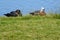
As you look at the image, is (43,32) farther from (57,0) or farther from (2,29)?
(57,0)

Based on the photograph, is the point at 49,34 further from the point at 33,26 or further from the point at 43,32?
the point at 33,26

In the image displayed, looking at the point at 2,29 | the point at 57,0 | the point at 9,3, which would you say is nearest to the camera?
the point at 2,29

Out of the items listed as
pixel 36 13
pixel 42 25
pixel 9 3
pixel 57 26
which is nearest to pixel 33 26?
pixel 42 25

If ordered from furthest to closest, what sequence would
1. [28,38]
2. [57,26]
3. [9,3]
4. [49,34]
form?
1. [9,3]
2. [57,26]
3. [49,34]
4. [28,38]

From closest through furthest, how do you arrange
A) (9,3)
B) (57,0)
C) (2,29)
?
(2,29) < (57,0) < (9,3)

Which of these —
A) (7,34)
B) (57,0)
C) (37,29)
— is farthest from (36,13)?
(7,34)

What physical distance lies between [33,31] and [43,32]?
223 mm

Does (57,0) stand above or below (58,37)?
above

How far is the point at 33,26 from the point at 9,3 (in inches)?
233

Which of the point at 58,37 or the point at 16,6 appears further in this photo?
the point at 16,6

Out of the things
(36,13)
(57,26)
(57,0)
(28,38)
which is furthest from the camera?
(57,0)

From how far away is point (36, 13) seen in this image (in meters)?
7.76

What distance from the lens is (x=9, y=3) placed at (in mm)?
10898

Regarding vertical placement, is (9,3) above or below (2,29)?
above
